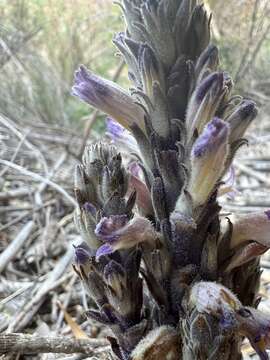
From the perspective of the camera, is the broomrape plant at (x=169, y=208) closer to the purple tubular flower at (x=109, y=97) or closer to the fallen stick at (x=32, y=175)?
the purple tubular flower at (x=109, y=97)

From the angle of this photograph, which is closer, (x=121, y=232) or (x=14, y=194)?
(x=121, y=232)

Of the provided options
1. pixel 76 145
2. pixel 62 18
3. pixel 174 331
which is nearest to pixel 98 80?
pixel 174 331

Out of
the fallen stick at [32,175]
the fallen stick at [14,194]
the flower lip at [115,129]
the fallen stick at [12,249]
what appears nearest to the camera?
the flower lip at [115,129]

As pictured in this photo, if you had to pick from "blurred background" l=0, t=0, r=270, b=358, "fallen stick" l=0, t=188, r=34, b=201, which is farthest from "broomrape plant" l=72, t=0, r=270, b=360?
"fallen stick" l=0, t=188, r=34, b=201

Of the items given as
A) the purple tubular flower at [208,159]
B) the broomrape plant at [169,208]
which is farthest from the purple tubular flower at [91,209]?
the purple tubular flower at [208,159]

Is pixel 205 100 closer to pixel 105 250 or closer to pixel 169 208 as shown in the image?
pixel 169 208

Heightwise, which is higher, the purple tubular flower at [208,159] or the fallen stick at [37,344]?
the purple tubular flower at [208,159]

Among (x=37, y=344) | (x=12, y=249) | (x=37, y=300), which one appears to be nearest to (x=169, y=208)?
(x=37, y=344)
